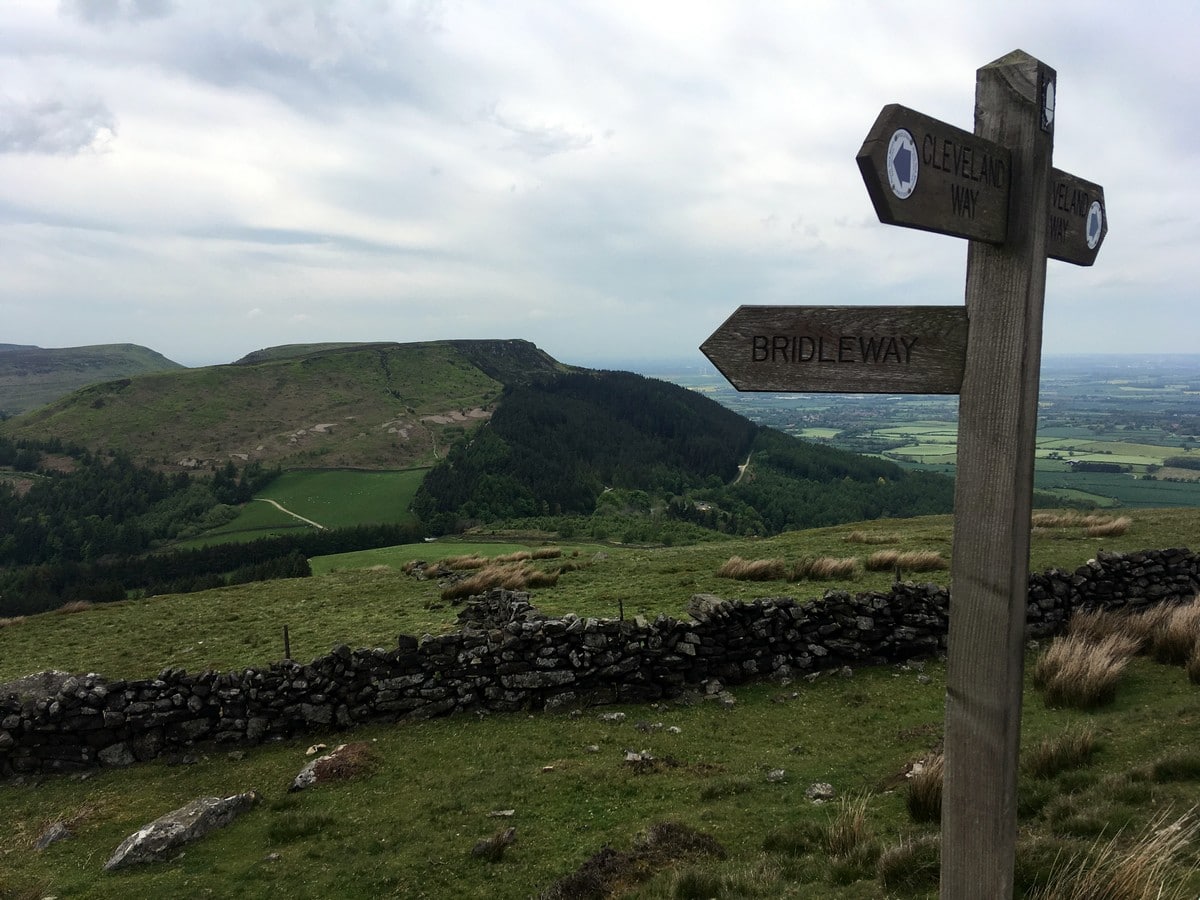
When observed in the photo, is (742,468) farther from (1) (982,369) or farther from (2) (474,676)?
(1) (982,369)

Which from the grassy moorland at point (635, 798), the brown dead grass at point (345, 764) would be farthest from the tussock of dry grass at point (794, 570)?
the brown dead grass at point (345, 764)

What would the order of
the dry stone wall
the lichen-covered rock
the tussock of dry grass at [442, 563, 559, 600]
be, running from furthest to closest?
the tussock of dry grass at [442, 563, 559, 600] → the dry stone wall → the lichen-covered rock

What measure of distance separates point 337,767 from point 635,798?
4.32 metres

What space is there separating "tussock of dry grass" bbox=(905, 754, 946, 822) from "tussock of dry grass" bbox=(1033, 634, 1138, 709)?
3.72 metres

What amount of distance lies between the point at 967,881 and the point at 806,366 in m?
2.43

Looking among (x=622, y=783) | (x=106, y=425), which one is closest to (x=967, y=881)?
(x=622, y=783)

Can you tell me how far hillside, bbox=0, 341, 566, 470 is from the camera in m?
115

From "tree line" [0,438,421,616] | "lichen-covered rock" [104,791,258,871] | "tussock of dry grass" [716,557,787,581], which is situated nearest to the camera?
"lichen-covered rock" [104,791,258,871]

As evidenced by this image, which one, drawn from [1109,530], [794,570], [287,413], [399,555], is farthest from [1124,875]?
[287,413]

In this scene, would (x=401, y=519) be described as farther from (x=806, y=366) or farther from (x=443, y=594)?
(x=806, y=366)

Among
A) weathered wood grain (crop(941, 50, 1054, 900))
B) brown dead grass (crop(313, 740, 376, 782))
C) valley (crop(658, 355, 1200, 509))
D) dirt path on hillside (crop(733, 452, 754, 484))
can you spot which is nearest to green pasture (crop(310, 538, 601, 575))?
valley (crop(658, 355, 1200, 509))

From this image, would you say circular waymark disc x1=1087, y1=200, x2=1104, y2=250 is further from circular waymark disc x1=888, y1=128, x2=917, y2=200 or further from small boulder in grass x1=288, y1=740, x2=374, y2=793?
small boulder in grass x1=288, y1=740, x2=374, y2=793

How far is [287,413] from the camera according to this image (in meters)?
134

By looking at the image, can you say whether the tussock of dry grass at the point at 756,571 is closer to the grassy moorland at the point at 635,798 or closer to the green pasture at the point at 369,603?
the green pasture at the point at 369,603
